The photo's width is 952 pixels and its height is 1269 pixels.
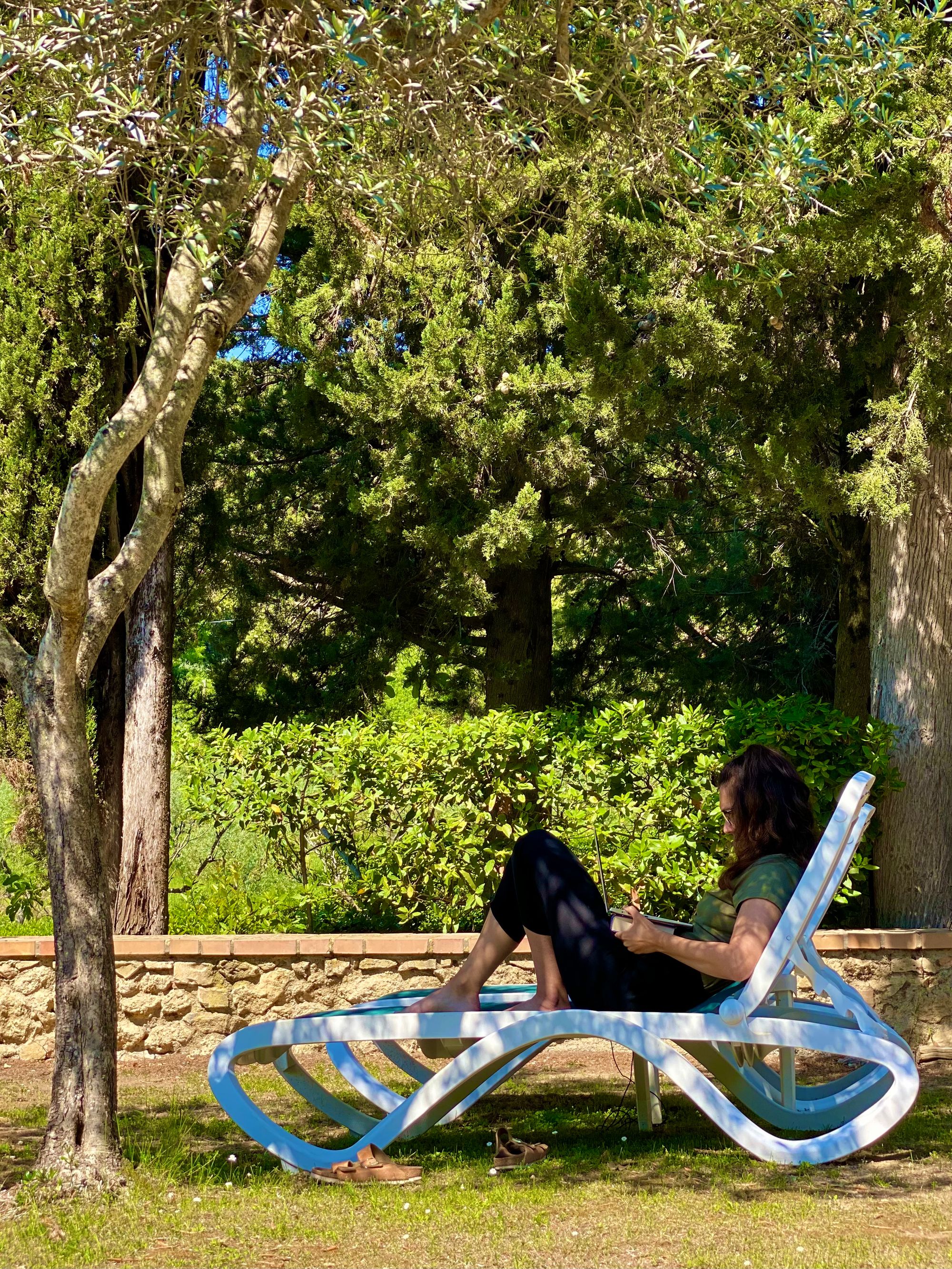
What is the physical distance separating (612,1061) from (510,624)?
4.65 meters

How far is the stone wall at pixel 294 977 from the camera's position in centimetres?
654

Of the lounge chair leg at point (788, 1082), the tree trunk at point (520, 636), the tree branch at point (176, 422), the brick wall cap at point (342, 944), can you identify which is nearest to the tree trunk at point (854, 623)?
the brick wall cap at point (342, 944)

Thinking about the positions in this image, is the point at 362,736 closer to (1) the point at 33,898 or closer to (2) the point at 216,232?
(1) the point at 33,898

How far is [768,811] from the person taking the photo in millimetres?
4172

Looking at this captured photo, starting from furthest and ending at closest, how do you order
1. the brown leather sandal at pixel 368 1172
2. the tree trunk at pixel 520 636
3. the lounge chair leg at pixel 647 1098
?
the tree trunk at pixel 520 636 < the lounge chair leg at pixel 647 1098 < the brown leather sandal at pixel 368 1172

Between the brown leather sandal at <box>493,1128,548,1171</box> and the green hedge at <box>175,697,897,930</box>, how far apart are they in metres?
2.49

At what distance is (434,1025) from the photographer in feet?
13.0

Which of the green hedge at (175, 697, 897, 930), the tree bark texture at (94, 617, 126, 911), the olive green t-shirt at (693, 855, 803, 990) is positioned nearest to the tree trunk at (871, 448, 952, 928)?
the green hedge at (175, 697, 897, 930)

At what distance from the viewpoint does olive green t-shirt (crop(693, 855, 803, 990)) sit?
400 centimetres

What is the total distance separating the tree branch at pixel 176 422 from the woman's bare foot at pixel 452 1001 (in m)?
A: 1.58

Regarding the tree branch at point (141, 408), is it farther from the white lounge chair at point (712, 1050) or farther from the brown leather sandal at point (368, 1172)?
the brown leather sandal at point (368, 1172)

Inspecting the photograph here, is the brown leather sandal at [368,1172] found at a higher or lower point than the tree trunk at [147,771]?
lower

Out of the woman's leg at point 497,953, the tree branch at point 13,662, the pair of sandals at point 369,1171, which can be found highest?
the tree branch at point 13,662

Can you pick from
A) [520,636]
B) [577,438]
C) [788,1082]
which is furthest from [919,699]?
[520,636]
